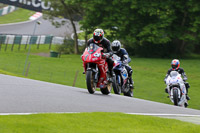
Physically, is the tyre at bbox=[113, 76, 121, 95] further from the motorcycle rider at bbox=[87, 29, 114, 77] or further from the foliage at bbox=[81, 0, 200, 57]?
the foliage at bbox=[81, 0, 200, 57]

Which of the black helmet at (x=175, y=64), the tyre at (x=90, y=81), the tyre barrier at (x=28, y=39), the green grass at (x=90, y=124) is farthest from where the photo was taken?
the tyre barrier at (x=28, y=39)

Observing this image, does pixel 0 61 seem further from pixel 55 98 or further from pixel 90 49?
pixel 55 98

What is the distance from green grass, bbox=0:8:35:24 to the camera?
62.3 metres

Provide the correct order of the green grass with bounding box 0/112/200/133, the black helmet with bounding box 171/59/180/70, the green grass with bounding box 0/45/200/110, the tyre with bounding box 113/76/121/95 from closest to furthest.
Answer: the green grass with bounding box 0/112/200/133 < the tyre with bounding box 113/76/121/95 < the black helmet with bounding box 171/59/180/70 < the green grass with bounding box 0/45/200/110

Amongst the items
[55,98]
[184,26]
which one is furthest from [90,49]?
[184,26]

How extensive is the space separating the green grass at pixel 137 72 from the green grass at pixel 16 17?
15630 millimetres

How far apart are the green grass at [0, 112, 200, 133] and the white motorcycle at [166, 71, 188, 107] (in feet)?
28.6

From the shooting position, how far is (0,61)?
36.7 m

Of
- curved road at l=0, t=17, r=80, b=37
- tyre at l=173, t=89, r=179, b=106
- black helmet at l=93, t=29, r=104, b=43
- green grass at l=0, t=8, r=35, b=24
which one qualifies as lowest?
curved road at l=0, t=17, r=80, b=37

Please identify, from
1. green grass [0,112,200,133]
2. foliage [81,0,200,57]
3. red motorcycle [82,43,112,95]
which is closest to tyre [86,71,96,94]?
red motorcycle [82,43,112,95]

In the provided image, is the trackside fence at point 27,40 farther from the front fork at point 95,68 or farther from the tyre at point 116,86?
the front fork at point 95,68

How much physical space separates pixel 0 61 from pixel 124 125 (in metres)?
30.2

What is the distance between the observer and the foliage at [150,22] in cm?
4162

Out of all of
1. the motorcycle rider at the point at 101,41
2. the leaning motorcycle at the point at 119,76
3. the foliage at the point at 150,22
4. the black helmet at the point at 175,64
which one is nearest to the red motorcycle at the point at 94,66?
the motorcycle rider at the point at 101,41
